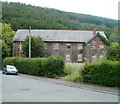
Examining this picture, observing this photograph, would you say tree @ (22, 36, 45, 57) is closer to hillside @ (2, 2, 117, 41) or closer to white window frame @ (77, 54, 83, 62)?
white window frame @ (77, 54, 83, 62)

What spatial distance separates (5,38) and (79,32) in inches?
961

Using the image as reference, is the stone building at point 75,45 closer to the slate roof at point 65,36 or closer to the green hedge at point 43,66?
the slate roof at point 65,36

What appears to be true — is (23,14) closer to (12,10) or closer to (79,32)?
(12,10)

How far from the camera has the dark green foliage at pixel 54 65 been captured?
28420mm

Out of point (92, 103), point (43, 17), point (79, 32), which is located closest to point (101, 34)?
point (79, 32)

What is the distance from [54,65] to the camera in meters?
28.4

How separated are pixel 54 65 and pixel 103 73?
952 centimetres

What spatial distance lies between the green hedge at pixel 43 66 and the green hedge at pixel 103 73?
6.62 metres

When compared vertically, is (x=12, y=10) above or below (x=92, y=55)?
above

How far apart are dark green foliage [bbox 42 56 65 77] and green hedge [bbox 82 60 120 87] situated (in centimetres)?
650

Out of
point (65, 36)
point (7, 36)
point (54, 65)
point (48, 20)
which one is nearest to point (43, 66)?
point (54, 65)

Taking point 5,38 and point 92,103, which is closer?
point 92,103

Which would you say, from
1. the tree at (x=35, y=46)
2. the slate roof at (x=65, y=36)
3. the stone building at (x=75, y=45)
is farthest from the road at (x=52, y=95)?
the slate roof at (x=65, y=36)

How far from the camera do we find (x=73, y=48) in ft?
181
